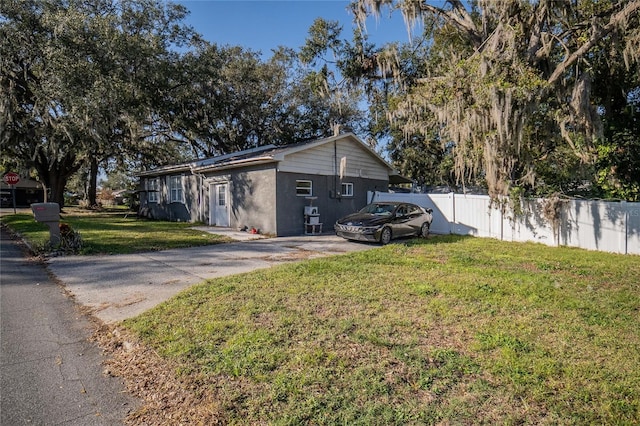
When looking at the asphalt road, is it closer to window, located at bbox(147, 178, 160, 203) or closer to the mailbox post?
the mailbox post

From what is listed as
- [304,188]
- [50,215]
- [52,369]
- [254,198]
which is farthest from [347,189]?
[52,369]

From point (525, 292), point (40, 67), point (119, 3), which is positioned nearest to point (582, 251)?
point (525, 292)

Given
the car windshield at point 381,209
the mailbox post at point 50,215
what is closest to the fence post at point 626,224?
the car windshield at point 381,209

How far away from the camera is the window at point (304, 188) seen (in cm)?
1315

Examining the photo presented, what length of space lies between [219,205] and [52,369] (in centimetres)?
1268

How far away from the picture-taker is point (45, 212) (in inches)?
342

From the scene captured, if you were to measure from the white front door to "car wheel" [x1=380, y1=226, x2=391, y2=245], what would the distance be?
7.41 meters

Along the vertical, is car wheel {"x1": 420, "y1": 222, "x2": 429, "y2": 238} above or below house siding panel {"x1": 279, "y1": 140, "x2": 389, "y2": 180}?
below

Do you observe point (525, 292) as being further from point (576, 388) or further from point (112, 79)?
point (112, 79)

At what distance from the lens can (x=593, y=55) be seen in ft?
35.6

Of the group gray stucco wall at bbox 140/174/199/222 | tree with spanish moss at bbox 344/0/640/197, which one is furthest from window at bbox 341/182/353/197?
gray stucco wall at bbox 140/174/199/222

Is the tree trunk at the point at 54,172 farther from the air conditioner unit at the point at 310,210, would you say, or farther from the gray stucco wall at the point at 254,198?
the air conditioner unit at the point at 310,210

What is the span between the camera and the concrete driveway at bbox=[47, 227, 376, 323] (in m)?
5.12

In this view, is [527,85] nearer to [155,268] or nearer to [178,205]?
[155,268]
